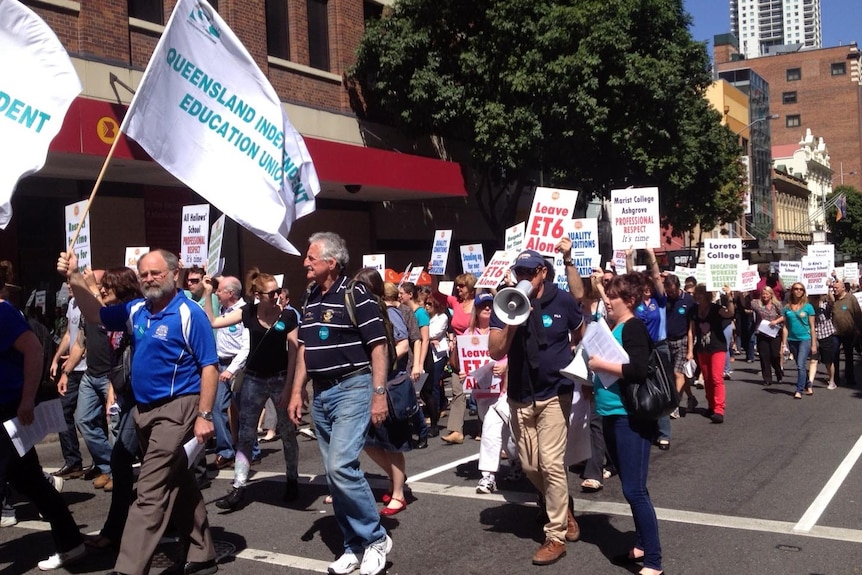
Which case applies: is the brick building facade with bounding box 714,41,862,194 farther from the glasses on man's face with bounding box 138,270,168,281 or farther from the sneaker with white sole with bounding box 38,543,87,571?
the sneaker with white sole with bounding box 38,543,87,571

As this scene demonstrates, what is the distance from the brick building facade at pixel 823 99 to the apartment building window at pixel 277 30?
9565 cm

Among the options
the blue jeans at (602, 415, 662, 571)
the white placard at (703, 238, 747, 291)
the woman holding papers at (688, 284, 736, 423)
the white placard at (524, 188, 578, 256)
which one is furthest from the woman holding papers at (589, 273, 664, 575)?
the white placard at (703, 238, 747, 291)

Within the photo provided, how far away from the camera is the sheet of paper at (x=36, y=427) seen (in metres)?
5.48

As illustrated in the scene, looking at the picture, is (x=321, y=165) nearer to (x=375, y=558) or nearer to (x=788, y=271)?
(x=788, y=271)

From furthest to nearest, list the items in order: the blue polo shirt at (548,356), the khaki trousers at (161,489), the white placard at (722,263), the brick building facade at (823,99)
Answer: the brick building facade at (823,99), the white placard at (722,263), the blue polo shirt at (548,356), the khaki trousers at (161,489)

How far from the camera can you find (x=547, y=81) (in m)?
20.6

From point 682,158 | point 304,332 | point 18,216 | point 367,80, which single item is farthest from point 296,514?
point 682,158

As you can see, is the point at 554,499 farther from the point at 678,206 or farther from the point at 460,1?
the point at 678,206

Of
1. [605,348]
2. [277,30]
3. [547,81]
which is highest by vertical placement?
[277,30]

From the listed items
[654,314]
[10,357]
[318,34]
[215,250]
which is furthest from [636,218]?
[318,34]

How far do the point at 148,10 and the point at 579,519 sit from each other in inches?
540

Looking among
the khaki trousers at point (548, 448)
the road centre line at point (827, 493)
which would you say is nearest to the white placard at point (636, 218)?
the road centre line at point (827, 493)

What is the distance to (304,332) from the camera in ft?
18.9

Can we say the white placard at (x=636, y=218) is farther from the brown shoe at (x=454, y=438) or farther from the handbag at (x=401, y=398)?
the handbag at (x=401, y=398)
